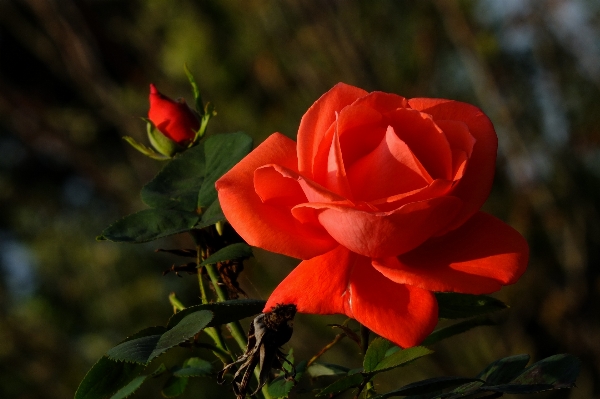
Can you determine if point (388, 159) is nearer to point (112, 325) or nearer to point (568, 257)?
point (568, 257)

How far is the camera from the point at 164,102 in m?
0.63

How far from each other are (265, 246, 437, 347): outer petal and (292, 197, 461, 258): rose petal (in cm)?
2

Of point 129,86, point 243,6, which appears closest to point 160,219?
point 243,6

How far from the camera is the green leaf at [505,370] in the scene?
49 centimetres

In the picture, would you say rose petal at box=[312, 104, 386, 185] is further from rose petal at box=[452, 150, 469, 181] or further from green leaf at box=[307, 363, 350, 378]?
green leaf at box=[307, 363, 350, 378]

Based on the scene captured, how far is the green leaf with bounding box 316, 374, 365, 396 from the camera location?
44cm

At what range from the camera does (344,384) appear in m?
0.45

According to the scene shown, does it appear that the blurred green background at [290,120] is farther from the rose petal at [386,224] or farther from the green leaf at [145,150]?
the rose petal at [386,224]

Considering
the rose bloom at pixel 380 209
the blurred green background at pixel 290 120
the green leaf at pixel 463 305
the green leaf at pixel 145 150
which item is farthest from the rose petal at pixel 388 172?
the blurred green background at pixel 290 120

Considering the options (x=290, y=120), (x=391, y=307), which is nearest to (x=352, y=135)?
(x=391, y=307)

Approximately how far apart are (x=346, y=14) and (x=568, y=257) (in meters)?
1.21

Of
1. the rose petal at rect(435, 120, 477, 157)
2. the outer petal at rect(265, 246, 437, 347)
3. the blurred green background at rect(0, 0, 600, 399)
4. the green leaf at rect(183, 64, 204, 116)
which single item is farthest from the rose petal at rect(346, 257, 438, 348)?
the blurred green background at rect(0, 0, 600, 399)

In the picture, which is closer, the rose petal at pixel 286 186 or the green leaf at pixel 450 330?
the rose petal at pixel 286 186

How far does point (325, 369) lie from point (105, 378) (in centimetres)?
20
